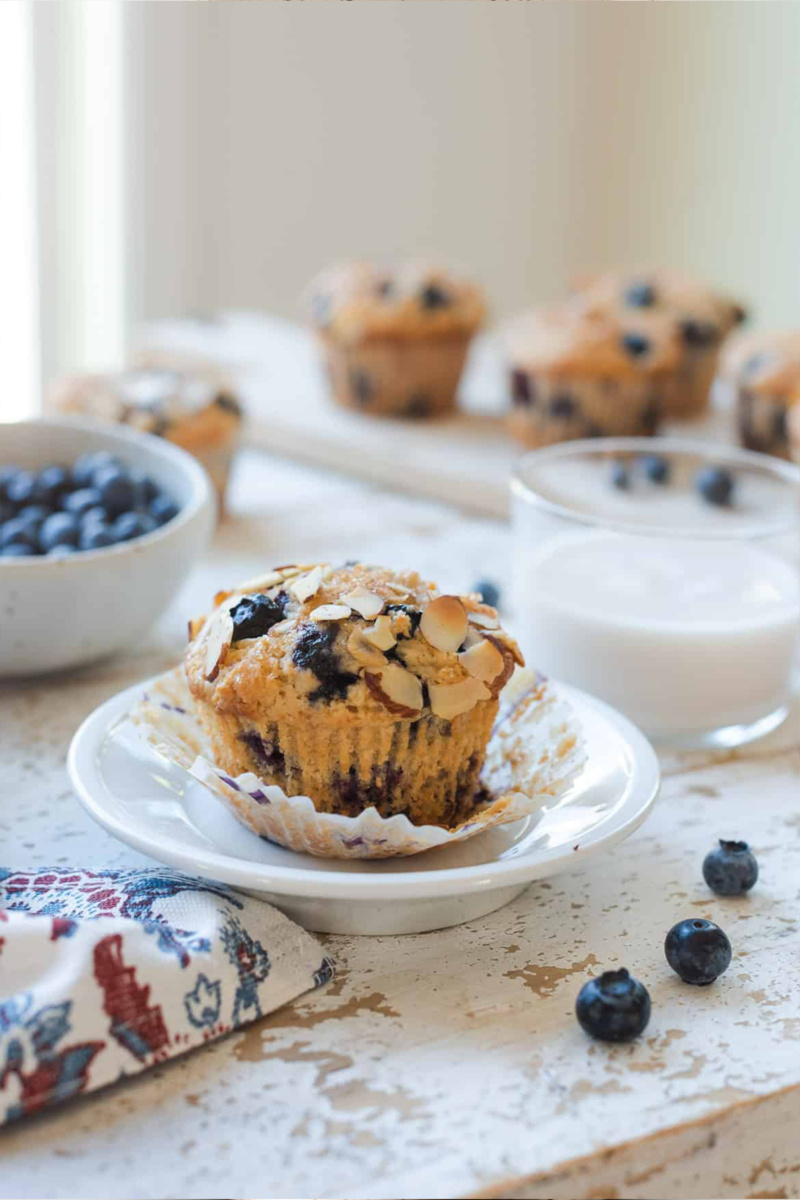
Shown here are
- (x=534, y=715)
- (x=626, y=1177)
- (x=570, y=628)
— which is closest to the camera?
(x=626, y=1177)

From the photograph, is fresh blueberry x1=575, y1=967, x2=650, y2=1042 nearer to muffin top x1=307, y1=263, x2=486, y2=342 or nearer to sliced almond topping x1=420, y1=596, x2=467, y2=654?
sliced almond topping x1=420, y1=596, x2=467, y2=654

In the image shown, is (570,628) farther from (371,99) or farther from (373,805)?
(371,99)

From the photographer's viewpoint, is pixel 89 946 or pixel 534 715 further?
pixel 534 715

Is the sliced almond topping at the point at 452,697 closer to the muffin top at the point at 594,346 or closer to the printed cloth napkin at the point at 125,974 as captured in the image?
the printed cloth napkin at the point at 125,974

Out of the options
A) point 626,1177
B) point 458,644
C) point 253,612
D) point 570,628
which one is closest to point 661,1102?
point 626,1177

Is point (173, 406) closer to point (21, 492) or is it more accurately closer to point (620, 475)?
point (21, 492)

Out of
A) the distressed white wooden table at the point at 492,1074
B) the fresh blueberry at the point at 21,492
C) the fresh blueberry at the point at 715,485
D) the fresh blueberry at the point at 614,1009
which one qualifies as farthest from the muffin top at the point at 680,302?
the fresh blueberry at the point at 614,1009

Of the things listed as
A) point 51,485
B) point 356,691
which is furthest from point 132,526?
point 356,691

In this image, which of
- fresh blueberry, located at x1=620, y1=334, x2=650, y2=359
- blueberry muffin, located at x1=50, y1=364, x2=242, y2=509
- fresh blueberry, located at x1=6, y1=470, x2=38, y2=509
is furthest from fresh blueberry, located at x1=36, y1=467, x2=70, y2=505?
fresh blueberry, located at x1=620, y1=334, x2=650, y2=359
